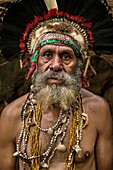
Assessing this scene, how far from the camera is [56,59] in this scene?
336cm

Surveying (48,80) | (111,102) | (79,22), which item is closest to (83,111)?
(48,80)

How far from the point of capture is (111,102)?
5055 mm

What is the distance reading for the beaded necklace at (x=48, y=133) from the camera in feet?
11.4

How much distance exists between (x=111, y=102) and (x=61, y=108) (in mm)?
1579

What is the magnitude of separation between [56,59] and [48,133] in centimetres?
57

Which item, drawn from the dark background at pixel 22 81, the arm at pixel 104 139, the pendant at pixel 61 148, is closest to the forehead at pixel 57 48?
the arm at pixel 104 139

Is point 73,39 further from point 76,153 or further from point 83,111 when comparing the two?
point 76,153

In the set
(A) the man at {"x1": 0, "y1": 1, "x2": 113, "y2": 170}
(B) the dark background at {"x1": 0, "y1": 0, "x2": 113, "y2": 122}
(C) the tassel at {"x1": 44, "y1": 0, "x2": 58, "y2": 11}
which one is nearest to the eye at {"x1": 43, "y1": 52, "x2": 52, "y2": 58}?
(A) the man at {"x1": 0, "y1": 1, "x2": 113, "y2": 170}

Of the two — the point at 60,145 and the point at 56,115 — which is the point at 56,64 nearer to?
the point at 56,115

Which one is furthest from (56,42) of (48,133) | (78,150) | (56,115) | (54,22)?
(78,150)

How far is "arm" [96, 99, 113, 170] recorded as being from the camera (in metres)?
3.64

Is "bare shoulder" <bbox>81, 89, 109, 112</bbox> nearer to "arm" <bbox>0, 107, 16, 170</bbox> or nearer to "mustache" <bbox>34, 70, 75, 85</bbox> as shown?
"mustache" <bbox>34, 70, 75, 85</bbox>

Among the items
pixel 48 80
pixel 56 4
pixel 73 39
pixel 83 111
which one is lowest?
pixel 83 111

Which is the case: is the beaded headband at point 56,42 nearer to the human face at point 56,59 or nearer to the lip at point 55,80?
the human face at point 56,59
